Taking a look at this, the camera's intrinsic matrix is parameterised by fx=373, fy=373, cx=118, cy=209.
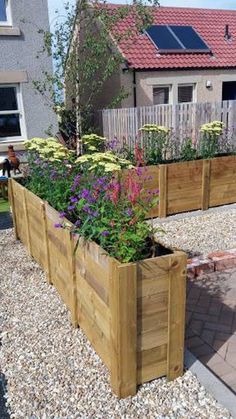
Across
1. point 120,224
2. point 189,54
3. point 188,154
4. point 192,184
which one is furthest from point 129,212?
point 189,54

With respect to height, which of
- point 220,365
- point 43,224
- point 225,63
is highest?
point 225,63

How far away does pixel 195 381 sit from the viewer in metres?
2.80

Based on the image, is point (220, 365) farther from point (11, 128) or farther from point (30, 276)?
point (11, 128)

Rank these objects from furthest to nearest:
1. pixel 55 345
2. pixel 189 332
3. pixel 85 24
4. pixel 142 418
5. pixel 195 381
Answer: pixel 85 24
pixel 189 332
pixel 55 345
pixel 195 381
pixel 142 418

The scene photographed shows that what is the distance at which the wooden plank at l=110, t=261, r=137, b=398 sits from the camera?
2400 millimetres

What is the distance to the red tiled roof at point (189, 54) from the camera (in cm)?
1269

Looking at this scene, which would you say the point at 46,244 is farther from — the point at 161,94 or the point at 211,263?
the point at 161,94

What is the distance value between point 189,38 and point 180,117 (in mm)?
5709

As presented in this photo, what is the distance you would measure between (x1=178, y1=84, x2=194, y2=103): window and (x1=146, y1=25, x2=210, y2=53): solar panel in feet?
4.14

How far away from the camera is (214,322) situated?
371 centimetres

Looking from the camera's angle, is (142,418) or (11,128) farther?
(11,128)

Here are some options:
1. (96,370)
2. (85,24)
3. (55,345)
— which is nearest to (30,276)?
(55,345)

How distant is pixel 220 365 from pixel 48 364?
4.65 feet

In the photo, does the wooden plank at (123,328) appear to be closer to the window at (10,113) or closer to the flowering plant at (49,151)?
the flowering plant at (49,151)
